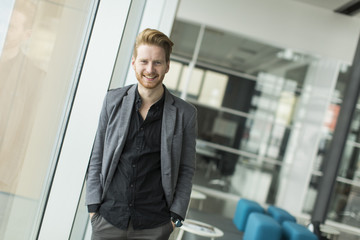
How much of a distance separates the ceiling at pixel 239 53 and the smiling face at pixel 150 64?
9.09 m

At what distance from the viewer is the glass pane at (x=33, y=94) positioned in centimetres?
165

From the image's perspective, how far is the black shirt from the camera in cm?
228

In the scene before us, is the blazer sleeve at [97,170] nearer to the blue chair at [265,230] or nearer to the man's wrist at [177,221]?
the man's wrist at [177,221]

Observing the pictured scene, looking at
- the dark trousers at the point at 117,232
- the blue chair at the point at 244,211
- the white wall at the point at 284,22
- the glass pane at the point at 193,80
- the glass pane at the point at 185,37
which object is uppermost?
the white wall at the point at 284,22

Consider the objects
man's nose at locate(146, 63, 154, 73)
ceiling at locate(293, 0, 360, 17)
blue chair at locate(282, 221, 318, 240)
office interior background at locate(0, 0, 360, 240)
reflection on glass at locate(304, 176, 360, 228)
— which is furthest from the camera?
reflection on glass at locate(304, 176, 360, 228)

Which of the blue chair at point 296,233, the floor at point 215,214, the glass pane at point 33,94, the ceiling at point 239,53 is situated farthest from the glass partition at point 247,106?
the glass pane at point 33,94

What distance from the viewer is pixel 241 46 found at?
1162 cm

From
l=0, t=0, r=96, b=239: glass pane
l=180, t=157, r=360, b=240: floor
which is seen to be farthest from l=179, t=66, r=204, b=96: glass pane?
l=0, t=0, r=96, b=239: glass pane

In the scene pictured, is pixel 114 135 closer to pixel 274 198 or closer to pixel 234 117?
pixel 234 117

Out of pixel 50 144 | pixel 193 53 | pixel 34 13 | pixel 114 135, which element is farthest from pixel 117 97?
pixel 193 53

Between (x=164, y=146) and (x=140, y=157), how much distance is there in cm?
14

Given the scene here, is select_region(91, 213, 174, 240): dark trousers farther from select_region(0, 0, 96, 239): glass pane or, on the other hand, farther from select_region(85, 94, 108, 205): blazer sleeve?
select_region(0, 0, 96, 239): glass pane

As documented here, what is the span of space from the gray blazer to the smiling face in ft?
0.41

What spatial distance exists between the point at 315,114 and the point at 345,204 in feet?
8.63
